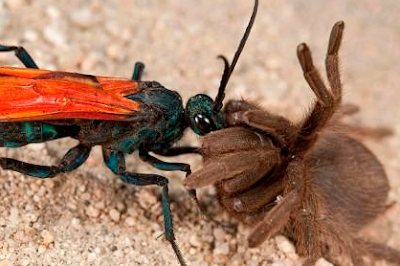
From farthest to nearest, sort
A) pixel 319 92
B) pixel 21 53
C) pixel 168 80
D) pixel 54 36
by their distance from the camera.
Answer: pixel 168 80, pixel 54 36, pixel 21 53, pixel 319 92

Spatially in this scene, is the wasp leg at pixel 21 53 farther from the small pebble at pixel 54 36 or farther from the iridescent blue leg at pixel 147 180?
the small pebble at pixel 54 36

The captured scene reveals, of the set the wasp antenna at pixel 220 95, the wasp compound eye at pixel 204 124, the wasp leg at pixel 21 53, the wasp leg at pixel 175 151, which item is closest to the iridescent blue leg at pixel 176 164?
the wasp leg at pixel 175 151

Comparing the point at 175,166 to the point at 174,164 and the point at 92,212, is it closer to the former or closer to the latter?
the point at 174,164

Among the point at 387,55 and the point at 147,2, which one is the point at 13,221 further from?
the point at 387,55

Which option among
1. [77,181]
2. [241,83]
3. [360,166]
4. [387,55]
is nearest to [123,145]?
[77,181]

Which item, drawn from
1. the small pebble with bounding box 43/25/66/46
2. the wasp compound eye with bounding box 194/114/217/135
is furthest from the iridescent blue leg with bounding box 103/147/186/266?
the small pebble with bounding box 43/25/66/46

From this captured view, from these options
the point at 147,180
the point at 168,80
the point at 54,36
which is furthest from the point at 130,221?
the point at 54,36
